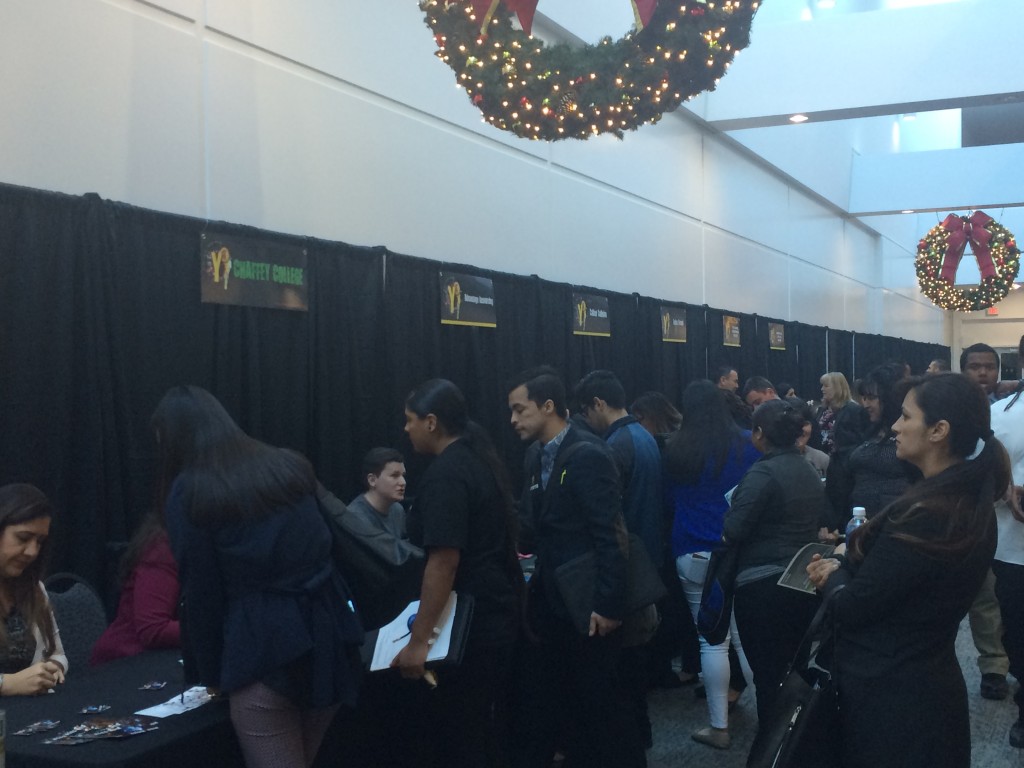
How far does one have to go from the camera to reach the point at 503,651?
124 inches

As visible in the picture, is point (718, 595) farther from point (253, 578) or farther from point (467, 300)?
point (467, 300)

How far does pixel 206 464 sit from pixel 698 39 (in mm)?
2483

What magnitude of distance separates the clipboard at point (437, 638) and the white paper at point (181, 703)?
0.45 m

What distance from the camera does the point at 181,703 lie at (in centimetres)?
247

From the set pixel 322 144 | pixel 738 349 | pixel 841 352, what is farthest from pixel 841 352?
pixel 322 144

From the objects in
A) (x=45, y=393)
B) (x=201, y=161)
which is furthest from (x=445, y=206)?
(x=45, y=393)

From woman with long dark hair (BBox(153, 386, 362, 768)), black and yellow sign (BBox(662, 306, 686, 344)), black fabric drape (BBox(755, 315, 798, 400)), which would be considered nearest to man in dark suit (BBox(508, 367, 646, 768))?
woman with long dark hair (BBox(153, 386, 362, 768))

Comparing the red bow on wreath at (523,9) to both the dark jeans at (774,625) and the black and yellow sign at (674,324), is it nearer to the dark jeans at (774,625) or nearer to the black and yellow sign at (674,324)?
the dark jeans at (774,625)

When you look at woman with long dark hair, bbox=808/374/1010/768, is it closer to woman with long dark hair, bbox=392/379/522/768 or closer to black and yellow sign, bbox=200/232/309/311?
woman with long dark hair, bbox=392/379/522/768

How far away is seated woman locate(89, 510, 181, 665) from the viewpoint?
306cm

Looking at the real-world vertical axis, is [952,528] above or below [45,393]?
below

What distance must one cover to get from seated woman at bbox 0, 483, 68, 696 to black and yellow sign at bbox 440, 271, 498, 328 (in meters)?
2.66

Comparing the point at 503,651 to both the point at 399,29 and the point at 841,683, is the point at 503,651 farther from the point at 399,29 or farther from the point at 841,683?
the point at 399,29

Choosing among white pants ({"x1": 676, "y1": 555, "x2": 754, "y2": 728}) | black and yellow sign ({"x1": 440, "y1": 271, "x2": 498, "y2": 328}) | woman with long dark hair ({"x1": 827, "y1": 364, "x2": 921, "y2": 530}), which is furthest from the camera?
black and yellow sign ({"x1": 440, "y1": 271, "x2": 498, "y2": 328})
